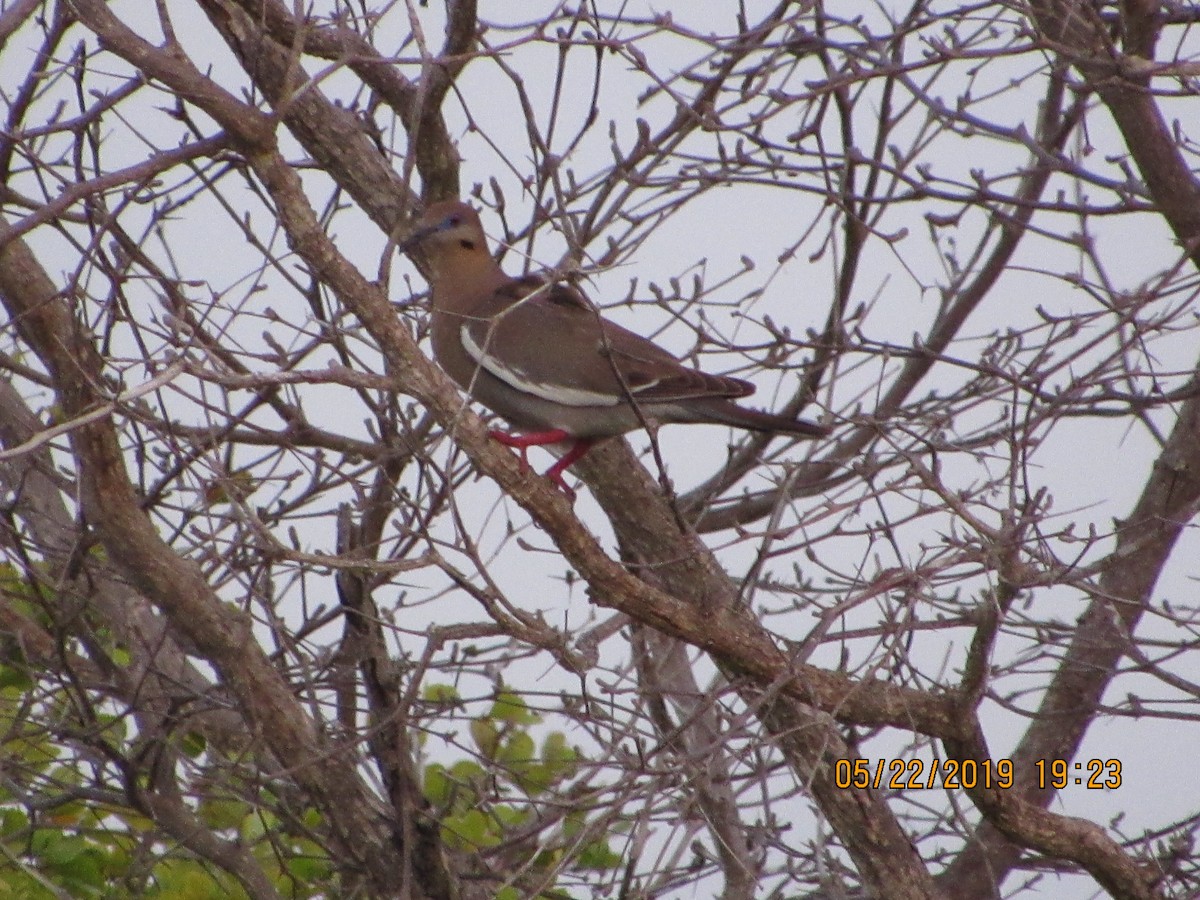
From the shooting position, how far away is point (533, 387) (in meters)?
4.49

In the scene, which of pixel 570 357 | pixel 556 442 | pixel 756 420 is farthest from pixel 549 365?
pixel 756 420

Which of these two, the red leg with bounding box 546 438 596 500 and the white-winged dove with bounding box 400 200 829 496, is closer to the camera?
the white-winged dove with bounding box 400 200 829 496

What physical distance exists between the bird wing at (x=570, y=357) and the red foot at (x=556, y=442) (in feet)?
0.37

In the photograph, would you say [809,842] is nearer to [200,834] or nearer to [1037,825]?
[1037,825]

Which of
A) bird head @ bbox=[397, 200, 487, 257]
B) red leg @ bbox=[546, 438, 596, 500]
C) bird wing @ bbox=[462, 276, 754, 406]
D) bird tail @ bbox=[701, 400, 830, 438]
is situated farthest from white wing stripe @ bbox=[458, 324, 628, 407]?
bird head @ bbox=[397, 200, 487, 257]

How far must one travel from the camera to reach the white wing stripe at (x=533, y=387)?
4379 mm

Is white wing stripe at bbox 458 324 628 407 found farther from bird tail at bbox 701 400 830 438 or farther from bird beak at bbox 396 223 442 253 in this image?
bird beak at bbox 396 223 442 253

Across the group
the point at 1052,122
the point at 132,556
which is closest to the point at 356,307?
the point at 132,556

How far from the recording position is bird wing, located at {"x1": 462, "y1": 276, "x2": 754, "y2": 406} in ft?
14.2

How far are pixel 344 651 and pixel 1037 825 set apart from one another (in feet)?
6.67

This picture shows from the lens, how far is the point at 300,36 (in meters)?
2.85

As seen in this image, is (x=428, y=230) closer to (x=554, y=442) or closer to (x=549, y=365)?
(x=549, y=365)
